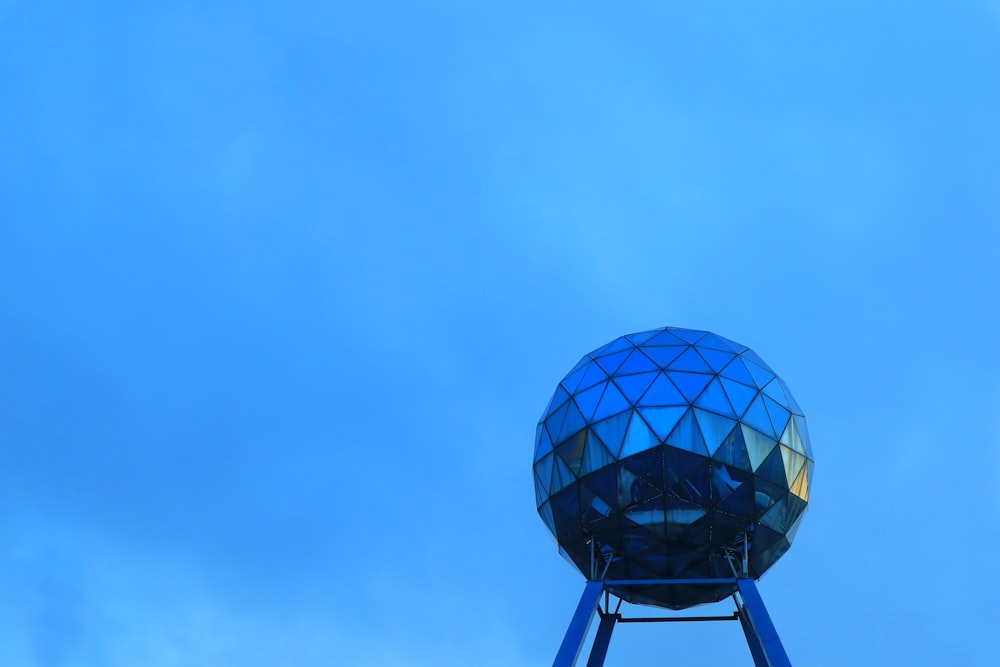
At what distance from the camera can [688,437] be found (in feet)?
79.4

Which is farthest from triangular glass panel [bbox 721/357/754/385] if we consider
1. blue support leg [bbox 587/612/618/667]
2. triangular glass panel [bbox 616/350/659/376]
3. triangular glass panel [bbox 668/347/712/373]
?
blue support leg [bbox 587/612/618/667]

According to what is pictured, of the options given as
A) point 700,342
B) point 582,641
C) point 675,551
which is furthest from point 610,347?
point 582,641

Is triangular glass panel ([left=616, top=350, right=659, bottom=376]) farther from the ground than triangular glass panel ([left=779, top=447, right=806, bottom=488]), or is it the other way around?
triangular glass panel ([left=616, top=350, right=659, bottom=376])

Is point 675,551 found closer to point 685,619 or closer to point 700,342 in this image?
point 685,619

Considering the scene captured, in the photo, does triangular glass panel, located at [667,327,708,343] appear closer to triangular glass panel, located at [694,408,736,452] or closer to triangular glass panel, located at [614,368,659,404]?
triangular glass panel, located at [614,368,659,404]

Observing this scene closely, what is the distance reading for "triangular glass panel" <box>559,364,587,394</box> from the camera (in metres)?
27.0

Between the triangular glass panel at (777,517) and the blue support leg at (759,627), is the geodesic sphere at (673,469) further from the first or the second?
the blue support leg at (759,627)

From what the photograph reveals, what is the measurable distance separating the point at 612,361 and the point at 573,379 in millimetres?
1302

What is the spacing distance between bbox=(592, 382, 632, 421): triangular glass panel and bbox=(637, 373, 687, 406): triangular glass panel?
1.60ft

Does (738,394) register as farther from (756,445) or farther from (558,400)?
(558,400)

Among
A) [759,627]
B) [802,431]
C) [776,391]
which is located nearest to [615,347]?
[776,391]

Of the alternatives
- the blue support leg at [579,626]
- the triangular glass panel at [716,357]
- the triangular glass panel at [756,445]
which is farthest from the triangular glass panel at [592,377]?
the blue support leg at [579,626]

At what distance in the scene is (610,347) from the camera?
91.4ft

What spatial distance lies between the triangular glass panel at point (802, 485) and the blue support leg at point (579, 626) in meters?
5.89
